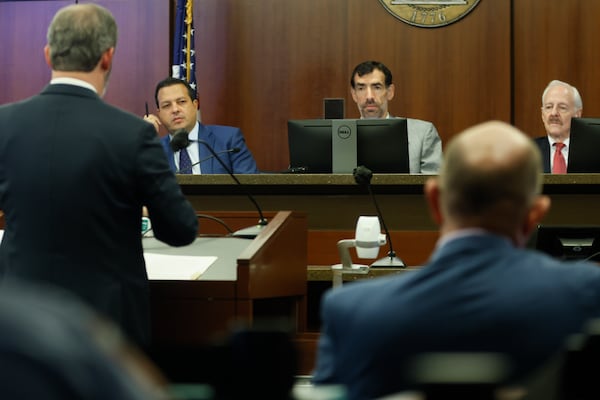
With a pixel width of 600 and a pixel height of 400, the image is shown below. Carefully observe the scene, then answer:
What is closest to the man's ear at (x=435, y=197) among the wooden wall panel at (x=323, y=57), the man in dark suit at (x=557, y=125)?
the man in dark suit at (x=557, y=125)

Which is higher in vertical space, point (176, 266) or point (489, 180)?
point (489, 180)

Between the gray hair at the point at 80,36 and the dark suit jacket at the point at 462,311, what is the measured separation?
128 centimetres

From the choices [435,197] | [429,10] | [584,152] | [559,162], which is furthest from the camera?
[429,10]

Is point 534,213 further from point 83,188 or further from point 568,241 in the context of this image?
point 568,241

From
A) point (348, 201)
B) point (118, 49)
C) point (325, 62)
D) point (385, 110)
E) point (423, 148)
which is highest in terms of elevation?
point (118, 49)

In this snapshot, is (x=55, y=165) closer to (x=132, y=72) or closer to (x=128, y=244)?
(x=128, y=244)

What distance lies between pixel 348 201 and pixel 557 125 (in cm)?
226

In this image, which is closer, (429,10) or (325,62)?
(429,10)

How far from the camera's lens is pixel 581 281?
4.24 ft

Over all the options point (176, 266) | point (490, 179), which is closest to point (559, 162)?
point (176, 266)

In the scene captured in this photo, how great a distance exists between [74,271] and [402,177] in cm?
211

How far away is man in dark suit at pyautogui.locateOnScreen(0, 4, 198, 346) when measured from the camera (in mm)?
2262

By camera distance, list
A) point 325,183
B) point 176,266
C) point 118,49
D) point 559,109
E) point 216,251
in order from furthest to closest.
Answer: point 118,49 < point 559,109 < point 325,183 < point 216,251 < point 176,266

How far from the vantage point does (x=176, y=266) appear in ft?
8.76
